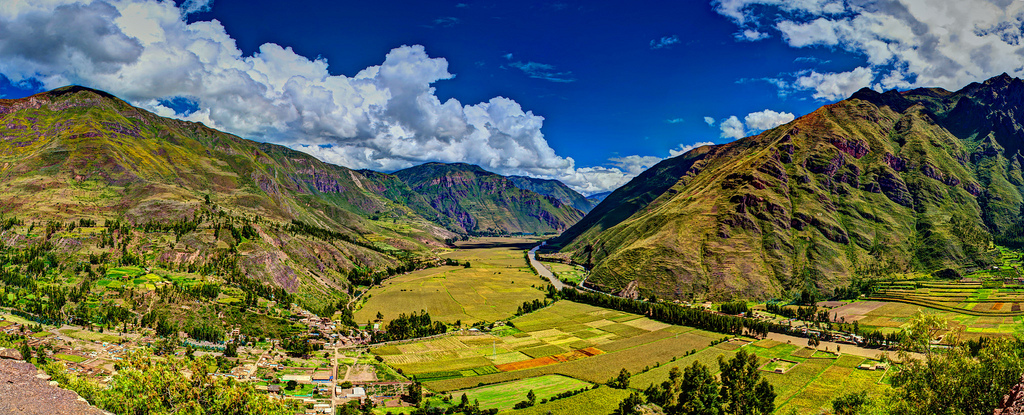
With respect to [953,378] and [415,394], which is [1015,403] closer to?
[953,378]

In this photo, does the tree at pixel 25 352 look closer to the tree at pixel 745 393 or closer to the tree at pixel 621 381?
the tree at pixel 621 381

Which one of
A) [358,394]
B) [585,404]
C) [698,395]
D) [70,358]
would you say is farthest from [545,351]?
[70,358]

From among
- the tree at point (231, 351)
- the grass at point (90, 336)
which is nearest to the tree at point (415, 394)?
the tree at point (231, 351)

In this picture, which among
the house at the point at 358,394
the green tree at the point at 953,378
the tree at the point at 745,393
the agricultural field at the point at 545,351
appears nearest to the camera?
the green tree at the point at 953,378

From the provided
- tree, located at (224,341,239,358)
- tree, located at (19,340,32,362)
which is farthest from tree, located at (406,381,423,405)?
tree, located at (19,340,32,362)

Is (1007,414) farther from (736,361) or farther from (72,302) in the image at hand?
(72,302)
